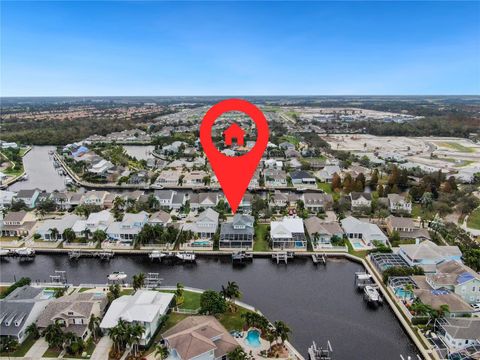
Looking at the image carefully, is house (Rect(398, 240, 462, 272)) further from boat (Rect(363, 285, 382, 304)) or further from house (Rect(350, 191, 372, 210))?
house (Rect(350, 191, 372, 210))

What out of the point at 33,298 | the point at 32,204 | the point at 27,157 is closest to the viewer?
the point at 33,298

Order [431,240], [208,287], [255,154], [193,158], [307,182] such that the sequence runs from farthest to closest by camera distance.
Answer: [193,158]
[307,182]
[431,240]
[208,287]
[255,154]

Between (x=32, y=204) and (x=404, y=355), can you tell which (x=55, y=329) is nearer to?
(x=404, y=355)

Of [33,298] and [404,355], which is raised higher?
[33,298]

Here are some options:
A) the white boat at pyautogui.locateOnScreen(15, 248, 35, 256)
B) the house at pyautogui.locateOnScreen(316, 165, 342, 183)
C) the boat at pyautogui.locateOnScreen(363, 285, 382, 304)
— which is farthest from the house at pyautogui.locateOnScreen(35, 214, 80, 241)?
the house at pyautogui.locateOnScreen(316, 165, 342, 183)

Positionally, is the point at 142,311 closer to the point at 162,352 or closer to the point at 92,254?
the point at 162,352

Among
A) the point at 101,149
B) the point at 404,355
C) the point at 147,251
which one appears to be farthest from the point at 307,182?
the point at 101,149
